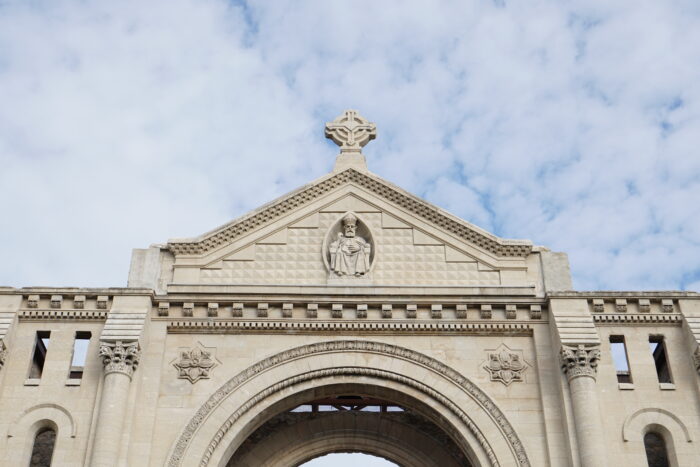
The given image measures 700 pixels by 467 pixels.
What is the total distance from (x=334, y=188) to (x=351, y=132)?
225 cm

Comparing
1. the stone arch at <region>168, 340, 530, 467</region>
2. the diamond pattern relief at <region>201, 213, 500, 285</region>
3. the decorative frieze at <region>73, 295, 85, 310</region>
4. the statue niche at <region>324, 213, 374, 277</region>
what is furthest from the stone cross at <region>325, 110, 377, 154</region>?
the decorative frieze at <region>73, 295, 85, 310</region>

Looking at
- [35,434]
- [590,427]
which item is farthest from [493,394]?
[35,434]

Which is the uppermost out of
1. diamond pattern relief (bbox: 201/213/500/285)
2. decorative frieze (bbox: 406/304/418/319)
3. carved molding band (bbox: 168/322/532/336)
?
diamond pattern relief (bbox: 201/213/500/285)

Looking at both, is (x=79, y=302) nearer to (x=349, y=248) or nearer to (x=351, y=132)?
(x=349, y=248)

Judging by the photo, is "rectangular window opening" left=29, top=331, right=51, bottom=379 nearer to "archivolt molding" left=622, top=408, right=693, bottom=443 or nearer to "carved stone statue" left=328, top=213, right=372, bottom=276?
"carved stone statue" left=328, top=213, right=372, bottom=276

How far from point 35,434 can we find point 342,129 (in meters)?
12.4

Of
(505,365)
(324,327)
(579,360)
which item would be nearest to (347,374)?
(324,327)

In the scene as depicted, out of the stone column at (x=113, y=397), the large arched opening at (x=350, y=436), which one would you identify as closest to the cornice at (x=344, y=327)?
the stone column at (x=113, y=397)

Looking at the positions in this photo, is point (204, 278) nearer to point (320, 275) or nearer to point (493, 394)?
point (320, 275)

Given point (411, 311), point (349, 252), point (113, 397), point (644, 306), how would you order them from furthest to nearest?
1. point (349, 252)
2. point (411, 311)
3. point (644, 306)
4. point (113, 397)

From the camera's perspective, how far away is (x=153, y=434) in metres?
24.8

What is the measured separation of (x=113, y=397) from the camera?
2447cm

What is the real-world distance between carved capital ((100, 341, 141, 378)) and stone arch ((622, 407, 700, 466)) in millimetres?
12126

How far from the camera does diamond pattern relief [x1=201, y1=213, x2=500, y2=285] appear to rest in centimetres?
2753
